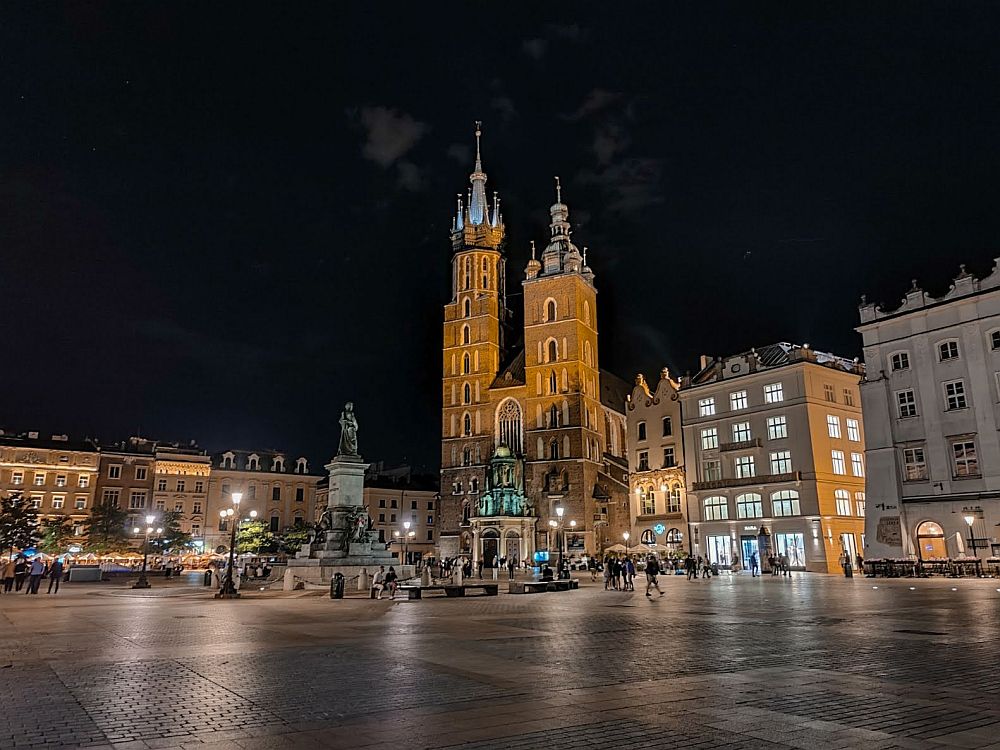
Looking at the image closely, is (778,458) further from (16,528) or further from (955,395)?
(16,528)

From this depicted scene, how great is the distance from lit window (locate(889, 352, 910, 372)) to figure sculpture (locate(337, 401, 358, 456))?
32.3 meters

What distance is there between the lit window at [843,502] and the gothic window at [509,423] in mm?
39024

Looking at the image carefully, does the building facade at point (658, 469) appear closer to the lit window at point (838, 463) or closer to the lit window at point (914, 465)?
the lit window at point (838, 463)

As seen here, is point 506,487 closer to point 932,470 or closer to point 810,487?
point 810,487

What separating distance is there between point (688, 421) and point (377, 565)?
3185 centimetres

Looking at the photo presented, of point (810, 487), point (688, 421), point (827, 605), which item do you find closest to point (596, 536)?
point (688, 421)

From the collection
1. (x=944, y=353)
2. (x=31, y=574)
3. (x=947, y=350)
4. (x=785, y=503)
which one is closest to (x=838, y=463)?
(x=785, y=503)

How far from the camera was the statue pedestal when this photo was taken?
3788 cm

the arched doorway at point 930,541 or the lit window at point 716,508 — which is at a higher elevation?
the lit window at point 716,508

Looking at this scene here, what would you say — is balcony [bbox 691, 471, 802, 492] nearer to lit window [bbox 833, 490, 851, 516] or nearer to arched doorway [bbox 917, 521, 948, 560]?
lit window [bbox 833, 490, 851, 516]

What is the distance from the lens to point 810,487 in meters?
51.0

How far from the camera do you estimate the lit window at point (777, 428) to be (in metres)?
53.5

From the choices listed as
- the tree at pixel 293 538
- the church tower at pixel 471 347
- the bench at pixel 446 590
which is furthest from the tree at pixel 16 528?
the bench at pixel 446 590

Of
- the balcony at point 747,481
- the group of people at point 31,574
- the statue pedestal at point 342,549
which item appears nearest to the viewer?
the group of people at point 31,574
